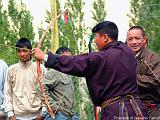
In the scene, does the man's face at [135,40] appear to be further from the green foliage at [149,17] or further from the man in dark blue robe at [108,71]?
the green foliage at [149,17]

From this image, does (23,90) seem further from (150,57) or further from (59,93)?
(150,57)

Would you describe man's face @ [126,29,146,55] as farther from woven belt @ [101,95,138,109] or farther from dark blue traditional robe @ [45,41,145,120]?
woven belt @ [101,95,138,109]

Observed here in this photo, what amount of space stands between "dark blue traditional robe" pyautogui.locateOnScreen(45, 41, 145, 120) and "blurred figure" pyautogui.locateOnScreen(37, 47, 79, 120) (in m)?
1.50

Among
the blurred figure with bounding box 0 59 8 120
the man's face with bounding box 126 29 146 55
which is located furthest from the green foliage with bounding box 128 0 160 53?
the man's face with bounding box 126 29 146 55

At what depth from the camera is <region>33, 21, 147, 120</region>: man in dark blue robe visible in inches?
207

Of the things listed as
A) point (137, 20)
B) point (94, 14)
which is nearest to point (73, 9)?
point (94, 14)

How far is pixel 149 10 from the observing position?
952 inches

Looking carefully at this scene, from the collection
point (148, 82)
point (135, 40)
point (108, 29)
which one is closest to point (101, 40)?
point (108, 29)

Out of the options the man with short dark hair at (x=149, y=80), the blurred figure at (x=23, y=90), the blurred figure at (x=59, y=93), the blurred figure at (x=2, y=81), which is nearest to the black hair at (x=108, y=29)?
the man with short dark hair at (x=149, y=80)

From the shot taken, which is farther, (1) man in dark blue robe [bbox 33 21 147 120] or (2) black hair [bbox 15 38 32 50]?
(2) black hair [bbox 15 38 32 50]

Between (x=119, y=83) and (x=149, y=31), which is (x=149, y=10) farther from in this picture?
(x=119, y=83)

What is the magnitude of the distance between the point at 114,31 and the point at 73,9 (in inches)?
662

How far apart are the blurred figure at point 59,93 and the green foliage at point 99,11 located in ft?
56.0

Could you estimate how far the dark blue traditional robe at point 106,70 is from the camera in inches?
207
